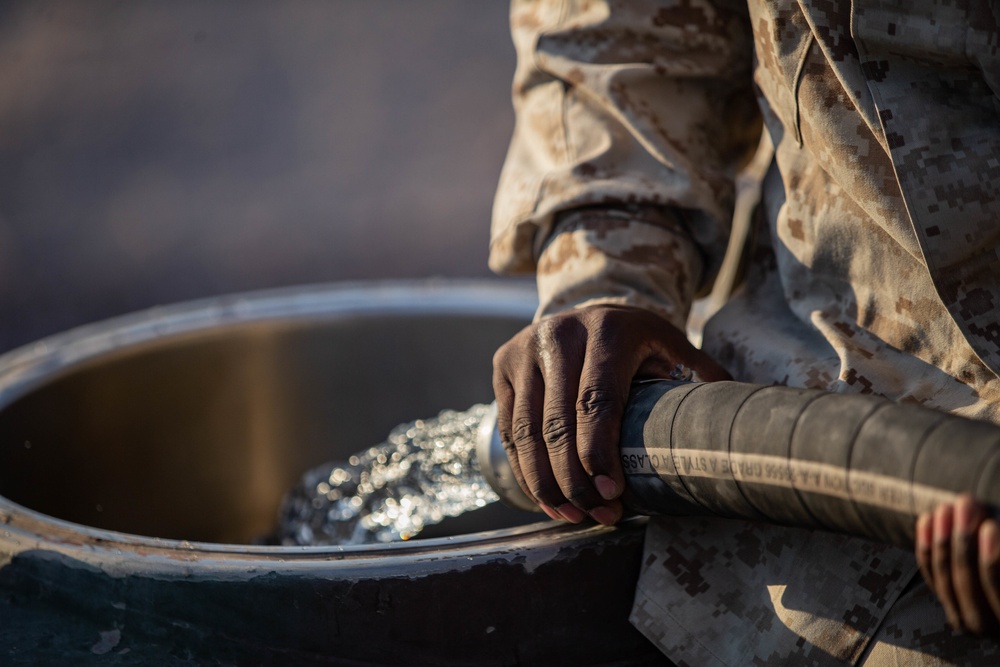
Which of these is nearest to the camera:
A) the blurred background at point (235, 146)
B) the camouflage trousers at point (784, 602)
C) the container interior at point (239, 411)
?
the camouflage trousers at point (784, 602)

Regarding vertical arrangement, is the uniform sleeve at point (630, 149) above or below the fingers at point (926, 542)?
above

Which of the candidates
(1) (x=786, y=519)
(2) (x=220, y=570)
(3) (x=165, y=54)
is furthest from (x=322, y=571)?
(3) (x=165, y=54)

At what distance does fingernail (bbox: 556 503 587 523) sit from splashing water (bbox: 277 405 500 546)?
35 centimetres

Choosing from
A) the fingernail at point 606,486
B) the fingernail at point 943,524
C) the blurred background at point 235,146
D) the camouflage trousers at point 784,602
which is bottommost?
the blurred background at point 235,146

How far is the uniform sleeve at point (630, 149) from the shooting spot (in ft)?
2.41

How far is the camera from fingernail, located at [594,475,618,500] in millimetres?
584

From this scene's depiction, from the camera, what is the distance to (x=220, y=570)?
0.58 meters

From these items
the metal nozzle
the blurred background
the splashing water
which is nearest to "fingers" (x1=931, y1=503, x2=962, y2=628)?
the metal nozzle

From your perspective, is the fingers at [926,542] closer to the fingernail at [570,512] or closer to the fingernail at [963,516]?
the fingernail at [963,516]

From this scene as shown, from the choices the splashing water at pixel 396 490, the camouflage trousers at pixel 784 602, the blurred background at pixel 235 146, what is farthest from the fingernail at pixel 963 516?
the blurred background at pixel 235 146

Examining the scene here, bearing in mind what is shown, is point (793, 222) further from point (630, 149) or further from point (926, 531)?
point (926, 531)

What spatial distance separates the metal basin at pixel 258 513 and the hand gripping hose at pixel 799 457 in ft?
0.27

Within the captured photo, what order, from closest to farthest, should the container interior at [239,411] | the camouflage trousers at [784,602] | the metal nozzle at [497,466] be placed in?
the camouflage trousers at [784,602] < the metal nozzle at [497,466] < the container interior at [239,411]

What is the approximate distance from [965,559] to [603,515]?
9.7 inches
